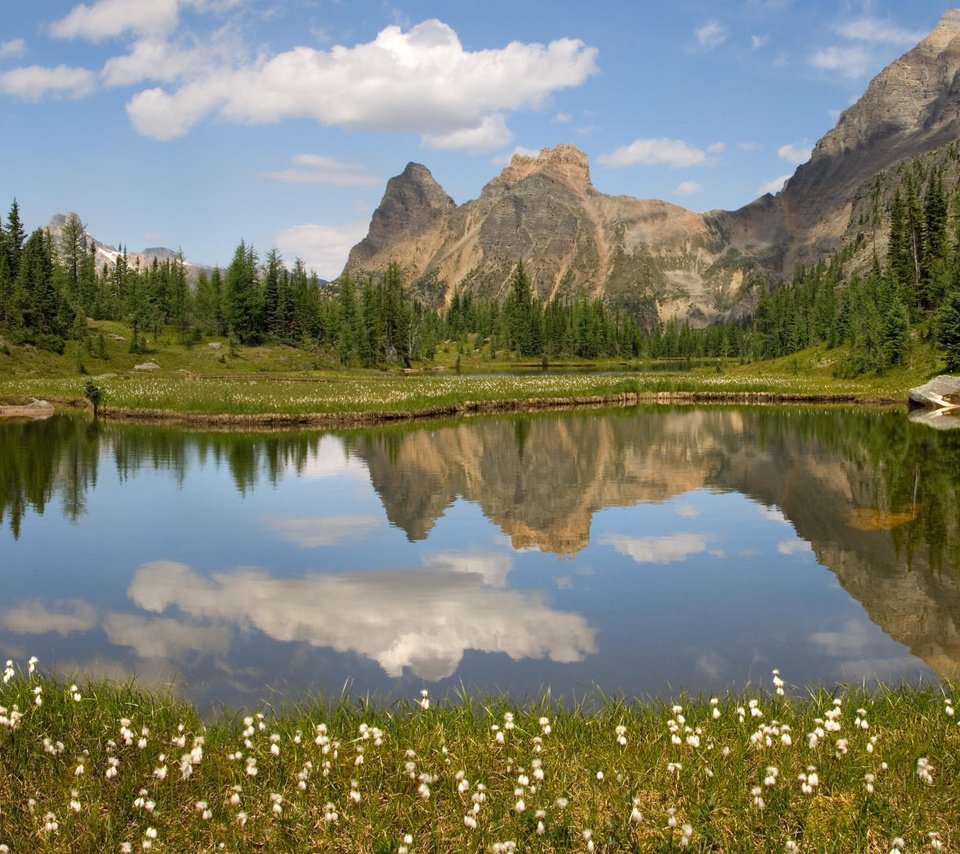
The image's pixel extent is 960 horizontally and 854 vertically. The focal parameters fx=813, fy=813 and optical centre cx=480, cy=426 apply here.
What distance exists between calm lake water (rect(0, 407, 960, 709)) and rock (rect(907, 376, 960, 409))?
28.8 meters

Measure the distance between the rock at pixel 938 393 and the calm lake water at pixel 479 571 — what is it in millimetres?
28785

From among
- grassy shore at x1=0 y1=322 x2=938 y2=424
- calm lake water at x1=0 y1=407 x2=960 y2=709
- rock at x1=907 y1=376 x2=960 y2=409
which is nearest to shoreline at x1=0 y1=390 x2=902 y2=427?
grassy shore at x1=0 y1=322 x2=938 y2=424

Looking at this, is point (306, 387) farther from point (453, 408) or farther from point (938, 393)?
point (938, 393)

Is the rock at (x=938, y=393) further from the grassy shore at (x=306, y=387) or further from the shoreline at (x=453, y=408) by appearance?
the grassy shore at (x=306, y=387)

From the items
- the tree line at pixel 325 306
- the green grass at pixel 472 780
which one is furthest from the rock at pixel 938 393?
the green grass at pixel 472 780

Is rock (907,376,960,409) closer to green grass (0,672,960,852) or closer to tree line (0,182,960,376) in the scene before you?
tree line (0,182,960,376)

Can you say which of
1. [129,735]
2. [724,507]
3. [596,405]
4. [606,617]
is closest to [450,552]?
[606,617]

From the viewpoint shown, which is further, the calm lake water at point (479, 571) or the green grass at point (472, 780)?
the calm lake water at point (479, 571)

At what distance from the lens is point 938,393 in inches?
2520

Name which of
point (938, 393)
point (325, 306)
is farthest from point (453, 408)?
point (325, 306)

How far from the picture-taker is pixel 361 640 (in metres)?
14.6

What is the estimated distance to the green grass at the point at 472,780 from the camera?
7.20 m

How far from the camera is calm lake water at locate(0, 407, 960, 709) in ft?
44.3

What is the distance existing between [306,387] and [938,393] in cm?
5171
